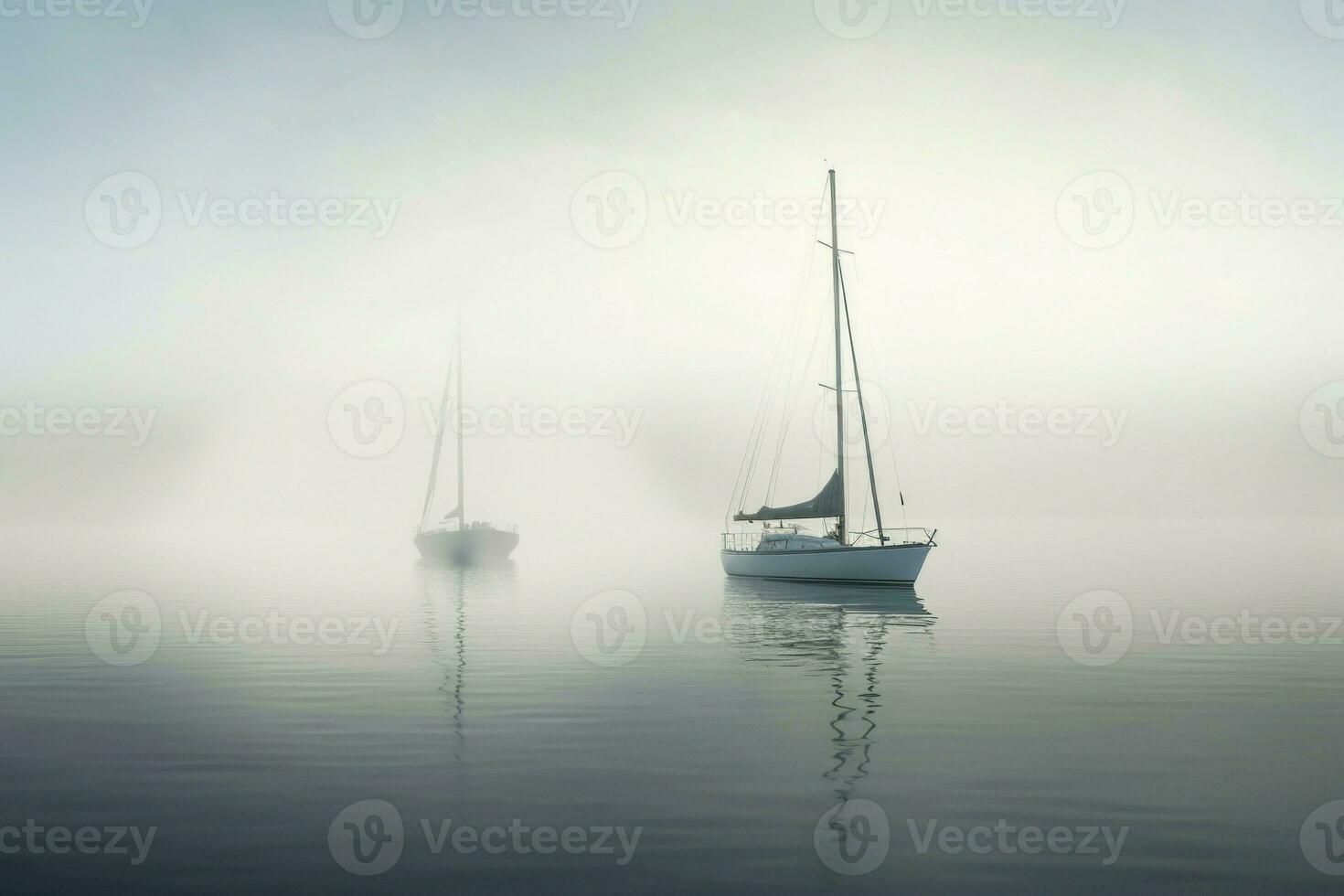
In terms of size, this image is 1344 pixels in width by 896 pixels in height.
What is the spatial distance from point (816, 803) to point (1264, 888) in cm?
539

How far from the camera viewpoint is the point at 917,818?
12.8m

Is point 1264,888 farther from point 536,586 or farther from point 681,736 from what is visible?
point 536,586

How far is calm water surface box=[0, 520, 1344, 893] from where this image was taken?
11.2m

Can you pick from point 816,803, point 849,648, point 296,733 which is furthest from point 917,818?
point 849,648

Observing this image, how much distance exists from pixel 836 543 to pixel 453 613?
74.6 feet

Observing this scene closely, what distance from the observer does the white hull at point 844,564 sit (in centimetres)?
5012
